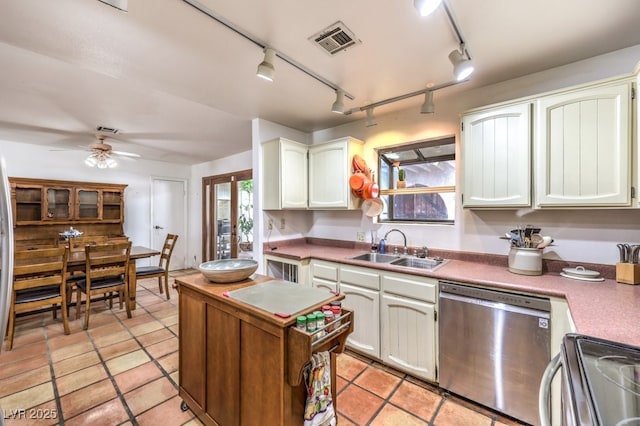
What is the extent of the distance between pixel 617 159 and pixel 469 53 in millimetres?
1100

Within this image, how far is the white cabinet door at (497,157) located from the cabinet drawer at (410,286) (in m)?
0.74

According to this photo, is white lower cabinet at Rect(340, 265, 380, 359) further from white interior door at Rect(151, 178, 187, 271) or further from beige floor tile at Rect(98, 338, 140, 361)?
white interior door at Rect(151, 178, 187, 271)

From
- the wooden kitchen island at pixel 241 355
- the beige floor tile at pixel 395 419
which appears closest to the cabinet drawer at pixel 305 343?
the wooden kitchen island at pixel 241 355

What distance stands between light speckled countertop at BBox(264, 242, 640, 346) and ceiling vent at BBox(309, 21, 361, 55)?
165 centimetres

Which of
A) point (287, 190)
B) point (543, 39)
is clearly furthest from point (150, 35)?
point (543, 39)

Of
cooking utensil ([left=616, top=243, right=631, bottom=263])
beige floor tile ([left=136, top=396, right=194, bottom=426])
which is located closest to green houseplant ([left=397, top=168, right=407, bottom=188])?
cooking utensil ([left=616, top=243, right=631, bottom=263])

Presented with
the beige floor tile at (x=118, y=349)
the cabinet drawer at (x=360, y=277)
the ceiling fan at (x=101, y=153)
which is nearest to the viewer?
the cabinet drawer at (x=360, y=277)

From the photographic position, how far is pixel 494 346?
5.56 feet

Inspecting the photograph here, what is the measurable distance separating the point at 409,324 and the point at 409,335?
0.29 feet

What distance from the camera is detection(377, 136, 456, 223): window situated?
2.60 meters

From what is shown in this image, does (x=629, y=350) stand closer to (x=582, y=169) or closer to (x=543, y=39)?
(x=582, y=169)

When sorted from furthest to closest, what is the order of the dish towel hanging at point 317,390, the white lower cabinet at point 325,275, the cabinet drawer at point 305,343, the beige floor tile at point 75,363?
the white lower cabinet at point 325,275 < the beige floor tile at point 75,363 < the dish towel hanging at point 317,390 < the cabinet drawer at point 305,343

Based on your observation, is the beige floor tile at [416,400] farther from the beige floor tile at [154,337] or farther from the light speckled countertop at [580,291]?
the beige floor tile at [154,337]

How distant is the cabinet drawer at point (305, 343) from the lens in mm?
1051
